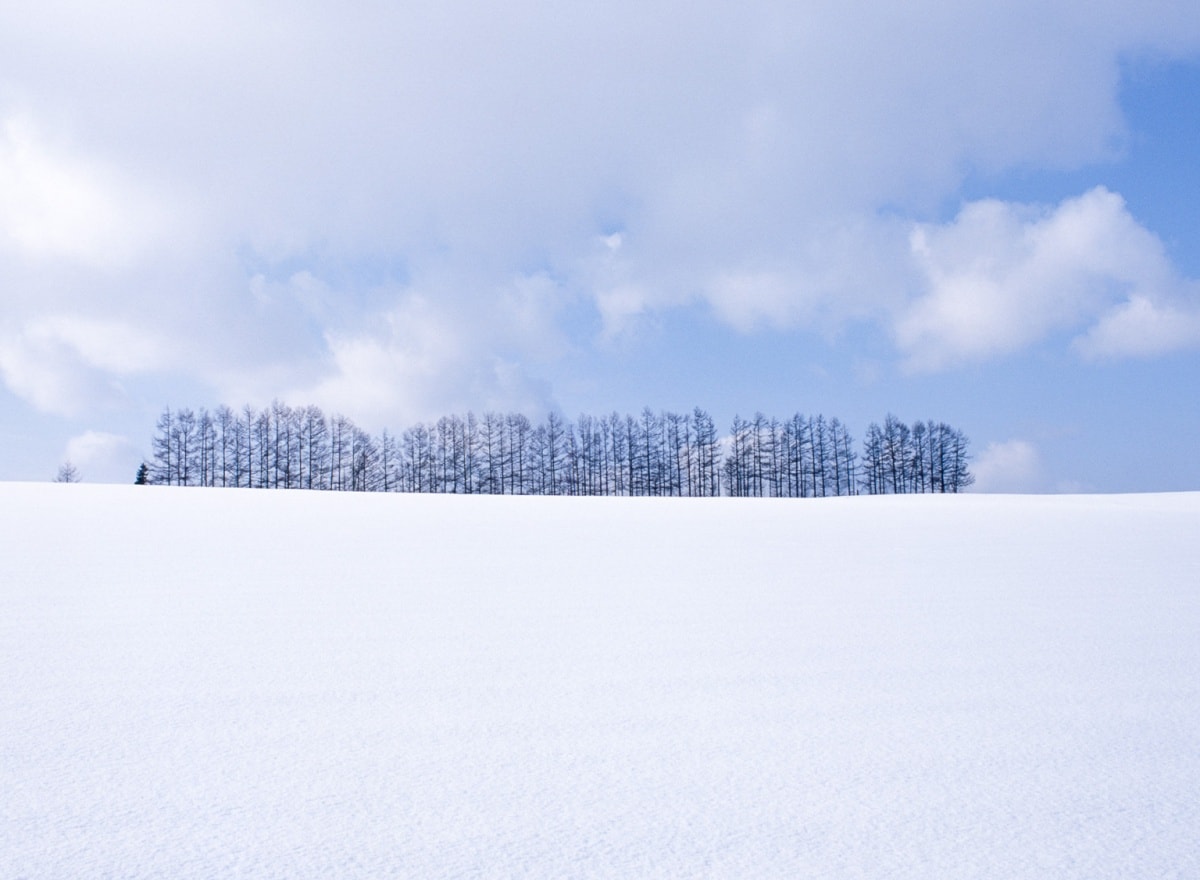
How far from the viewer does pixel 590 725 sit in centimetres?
253

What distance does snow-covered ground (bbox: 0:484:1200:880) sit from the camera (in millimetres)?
1717

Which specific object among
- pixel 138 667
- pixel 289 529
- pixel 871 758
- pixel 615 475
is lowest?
pixel 871 758

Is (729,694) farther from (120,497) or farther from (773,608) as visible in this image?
(120,497)

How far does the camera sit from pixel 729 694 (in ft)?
9.55

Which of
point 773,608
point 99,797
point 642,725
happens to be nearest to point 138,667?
point 99,797

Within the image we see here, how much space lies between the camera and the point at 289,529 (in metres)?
9.75

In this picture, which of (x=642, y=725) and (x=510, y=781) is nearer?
(x=510, y=781)

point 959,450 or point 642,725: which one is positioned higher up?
point 959,450

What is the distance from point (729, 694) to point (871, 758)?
0.74 m

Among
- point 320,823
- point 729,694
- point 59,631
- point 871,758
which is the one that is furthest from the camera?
point 59,631

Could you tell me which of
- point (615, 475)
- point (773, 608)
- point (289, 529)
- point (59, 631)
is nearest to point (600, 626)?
point (773, 608)

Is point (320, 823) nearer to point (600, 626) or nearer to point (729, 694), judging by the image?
point (729, 694)

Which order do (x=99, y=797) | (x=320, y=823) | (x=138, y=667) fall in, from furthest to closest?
1. (x=138, y=667)
2. (x=99, y=797)
3. (x=320, y=823)

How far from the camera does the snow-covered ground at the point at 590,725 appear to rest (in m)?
1.72
